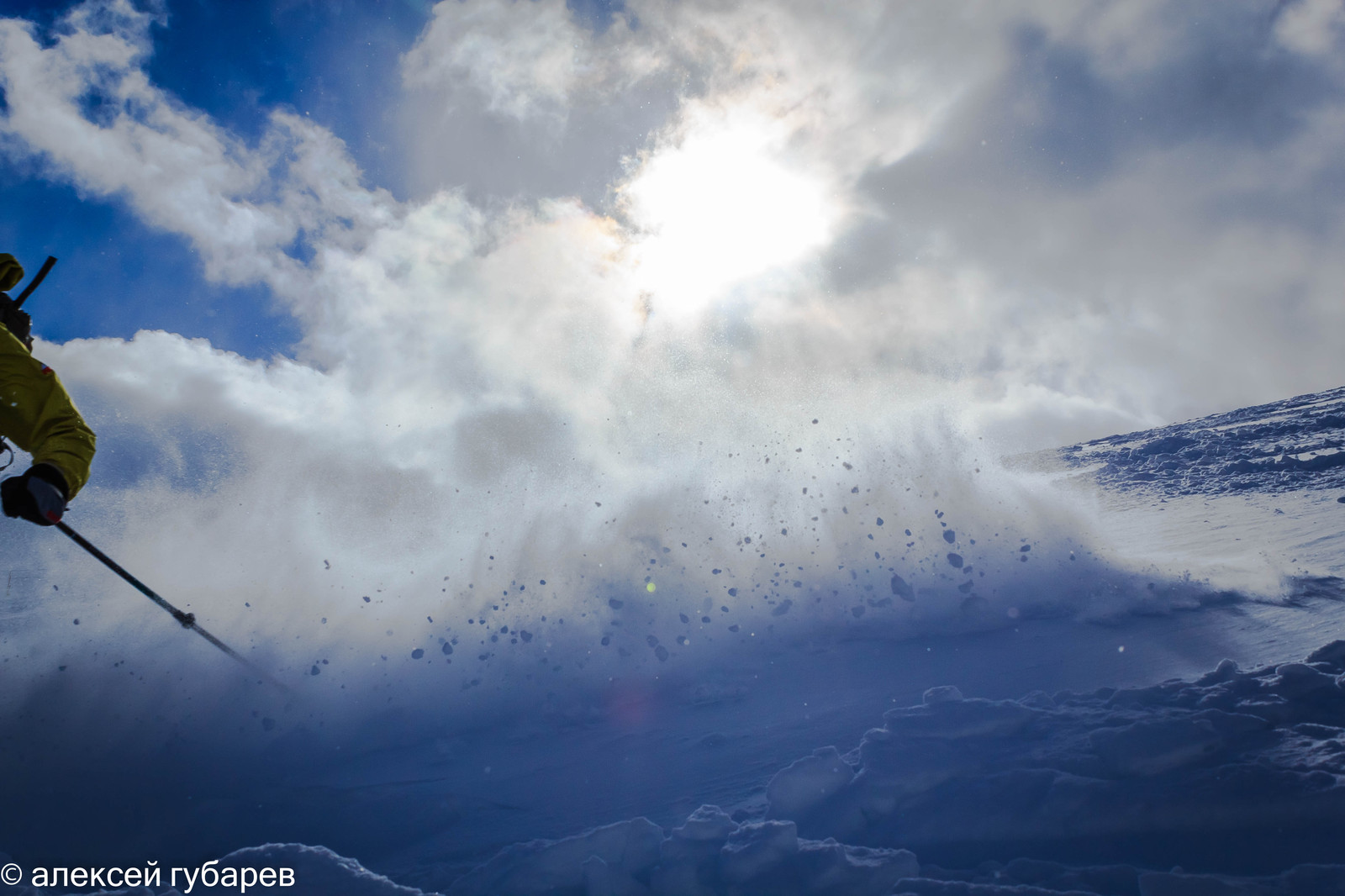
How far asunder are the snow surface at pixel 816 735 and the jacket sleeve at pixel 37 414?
3.78 meters

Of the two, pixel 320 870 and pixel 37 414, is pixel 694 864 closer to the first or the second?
pixel 320 870

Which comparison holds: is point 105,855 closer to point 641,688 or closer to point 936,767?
point 641,688

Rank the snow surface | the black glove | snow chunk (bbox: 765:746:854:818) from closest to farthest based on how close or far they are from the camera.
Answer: the black glove, the snow surface, snow chunk (bbox: 765:746:854:818)

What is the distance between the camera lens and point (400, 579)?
1107 centimetres

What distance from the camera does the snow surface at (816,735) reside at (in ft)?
12.4

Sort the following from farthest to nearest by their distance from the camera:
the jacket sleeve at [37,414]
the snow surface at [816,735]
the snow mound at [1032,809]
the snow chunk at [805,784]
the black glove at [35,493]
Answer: the snow chunk at [805,784] → the snow surface at [816,735] → the snow mound at [1032,809] → the jacket sleeve at [37,414] → the black glove at [35,493]

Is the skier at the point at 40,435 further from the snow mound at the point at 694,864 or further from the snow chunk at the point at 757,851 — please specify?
the snow chunk at the point at 757,851

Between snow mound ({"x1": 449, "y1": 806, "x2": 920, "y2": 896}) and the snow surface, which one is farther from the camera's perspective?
the snow surface

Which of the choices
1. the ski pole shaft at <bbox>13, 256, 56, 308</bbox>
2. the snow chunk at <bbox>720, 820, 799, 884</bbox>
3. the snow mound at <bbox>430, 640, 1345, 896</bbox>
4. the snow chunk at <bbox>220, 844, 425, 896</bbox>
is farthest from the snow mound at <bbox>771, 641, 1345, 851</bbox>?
the ski pole shaft at <bbox>13, 256, 56, 308</bbox>

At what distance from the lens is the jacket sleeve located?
217 centimetres

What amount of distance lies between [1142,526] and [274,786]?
63.6 ft

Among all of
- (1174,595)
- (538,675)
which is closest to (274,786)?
(538,675)

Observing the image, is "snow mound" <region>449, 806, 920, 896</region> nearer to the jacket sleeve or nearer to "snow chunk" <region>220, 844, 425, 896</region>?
"snow chunk" <region>220, 844, 425, 896</region>

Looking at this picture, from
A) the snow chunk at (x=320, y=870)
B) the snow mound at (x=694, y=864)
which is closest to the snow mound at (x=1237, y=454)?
the snow mound at (x=694, y=864)
